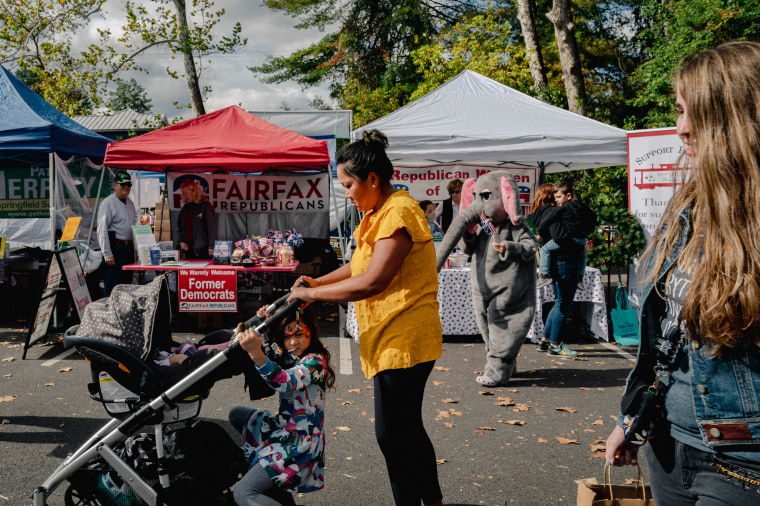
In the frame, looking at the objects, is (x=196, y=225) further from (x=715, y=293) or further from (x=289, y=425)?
(x=715, y=293)

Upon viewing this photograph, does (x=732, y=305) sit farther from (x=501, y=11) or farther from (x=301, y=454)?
(x=501, y=11)

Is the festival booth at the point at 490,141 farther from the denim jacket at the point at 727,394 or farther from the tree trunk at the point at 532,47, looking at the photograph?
the tree trunk at the point at 532,47

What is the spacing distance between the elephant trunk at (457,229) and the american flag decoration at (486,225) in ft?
0.13

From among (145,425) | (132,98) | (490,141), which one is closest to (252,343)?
(145,425)

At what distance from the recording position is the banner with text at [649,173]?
7.39 m

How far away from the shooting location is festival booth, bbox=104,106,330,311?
26.4 ft

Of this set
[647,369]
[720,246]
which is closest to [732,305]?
[720,246]

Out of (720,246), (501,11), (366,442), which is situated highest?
(501,11)

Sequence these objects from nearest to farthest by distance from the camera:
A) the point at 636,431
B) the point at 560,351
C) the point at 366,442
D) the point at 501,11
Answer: the point at 636,431 < the point at 366,442 < the point at 560,351 < the point at 501,11

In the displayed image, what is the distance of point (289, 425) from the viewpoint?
261 cm

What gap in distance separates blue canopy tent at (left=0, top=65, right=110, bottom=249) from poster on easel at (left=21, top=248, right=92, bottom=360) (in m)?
1.45

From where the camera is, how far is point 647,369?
1562 mm

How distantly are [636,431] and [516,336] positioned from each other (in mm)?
3858

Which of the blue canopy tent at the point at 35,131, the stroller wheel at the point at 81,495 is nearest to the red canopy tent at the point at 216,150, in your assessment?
the blue canopy tent at the point at 35,131
